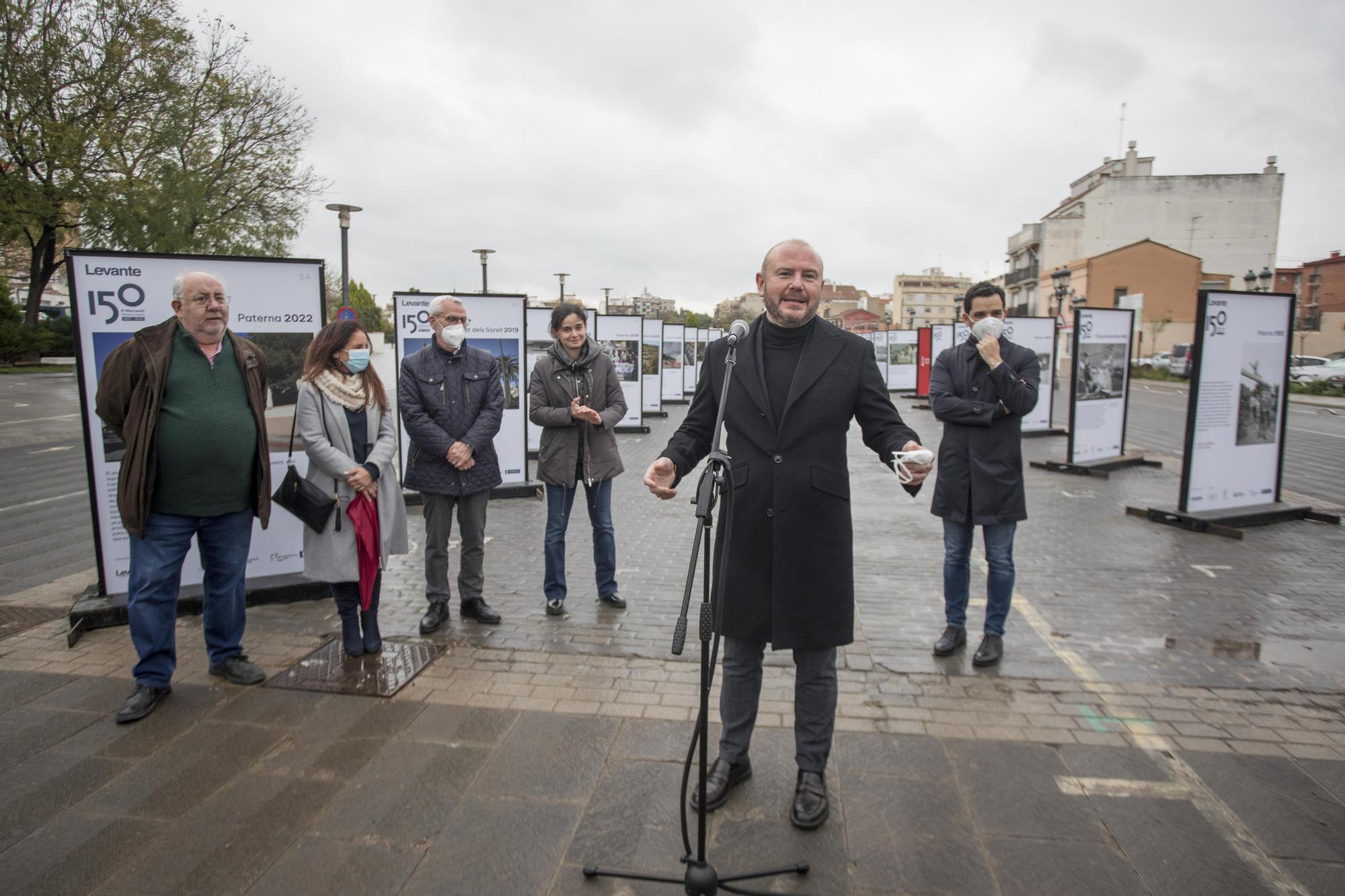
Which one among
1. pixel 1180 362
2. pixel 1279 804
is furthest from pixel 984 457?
pixel 1180 362

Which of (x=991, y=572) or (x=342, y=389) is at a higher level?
(x=342, y=389)

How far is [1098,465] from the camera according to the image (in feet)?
39.0

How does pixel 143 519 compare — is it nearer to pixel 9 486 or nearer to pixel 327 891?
pixel 327 891

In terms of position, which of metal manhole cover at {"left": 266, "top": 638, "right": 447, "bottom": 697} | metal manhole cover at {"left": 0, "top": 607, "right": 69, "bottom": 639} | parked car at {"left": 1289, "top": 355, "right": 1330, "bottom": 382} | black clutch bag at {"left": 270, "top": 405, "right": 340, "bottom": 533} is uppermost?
parked car at {"left": 1289, "top": 355, "right": 1330, "bottom": 382}

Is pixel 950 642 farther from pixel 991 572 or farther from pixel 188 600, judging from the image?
pixel 188 600

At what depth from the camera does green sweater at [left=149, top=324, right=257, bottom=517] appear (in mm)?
3982

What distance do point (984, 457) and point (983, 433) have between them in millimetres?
140

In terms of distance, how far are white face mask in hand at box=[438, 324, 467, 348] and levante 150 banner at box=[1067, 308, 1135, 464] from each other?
9869 millimetres

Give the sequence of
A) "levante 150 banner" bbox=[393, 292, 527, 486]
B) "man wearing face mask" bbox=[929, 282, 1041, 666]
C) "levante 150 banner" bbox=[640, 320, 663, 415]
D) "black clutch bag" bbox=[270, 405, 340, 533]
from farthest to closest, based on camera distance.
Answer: "levante 150 banner" bbox=[640, 320, 663, 415], "levante 150 banner" bbox=[393, 292, 527, 486], "man wearing face mask" bbox=[929, 282, 1041, 666], "black clutch bag" bbox=[270, 405, 340, 533]

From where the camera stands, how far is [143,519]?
3883 millimetres

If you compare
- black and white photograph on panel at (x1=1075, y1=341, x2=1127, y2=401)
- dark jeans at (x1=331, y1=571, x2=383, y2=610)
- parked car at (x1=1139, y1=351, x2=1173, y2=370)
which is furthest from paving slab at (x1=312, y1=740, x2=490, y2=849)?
parked car at (x1=1139, y1=351, x2=1173, y2=370)

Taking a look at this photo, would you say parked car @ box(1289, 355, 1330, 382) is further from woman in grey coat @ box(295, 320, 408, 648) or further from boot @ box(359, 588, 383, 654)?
boot @ box(359, 588, 383, 654)

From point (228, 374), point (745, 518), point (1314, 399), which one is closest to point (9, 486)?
point (228, 374)

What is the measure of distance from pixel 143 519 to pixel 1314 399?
38.7 meters
